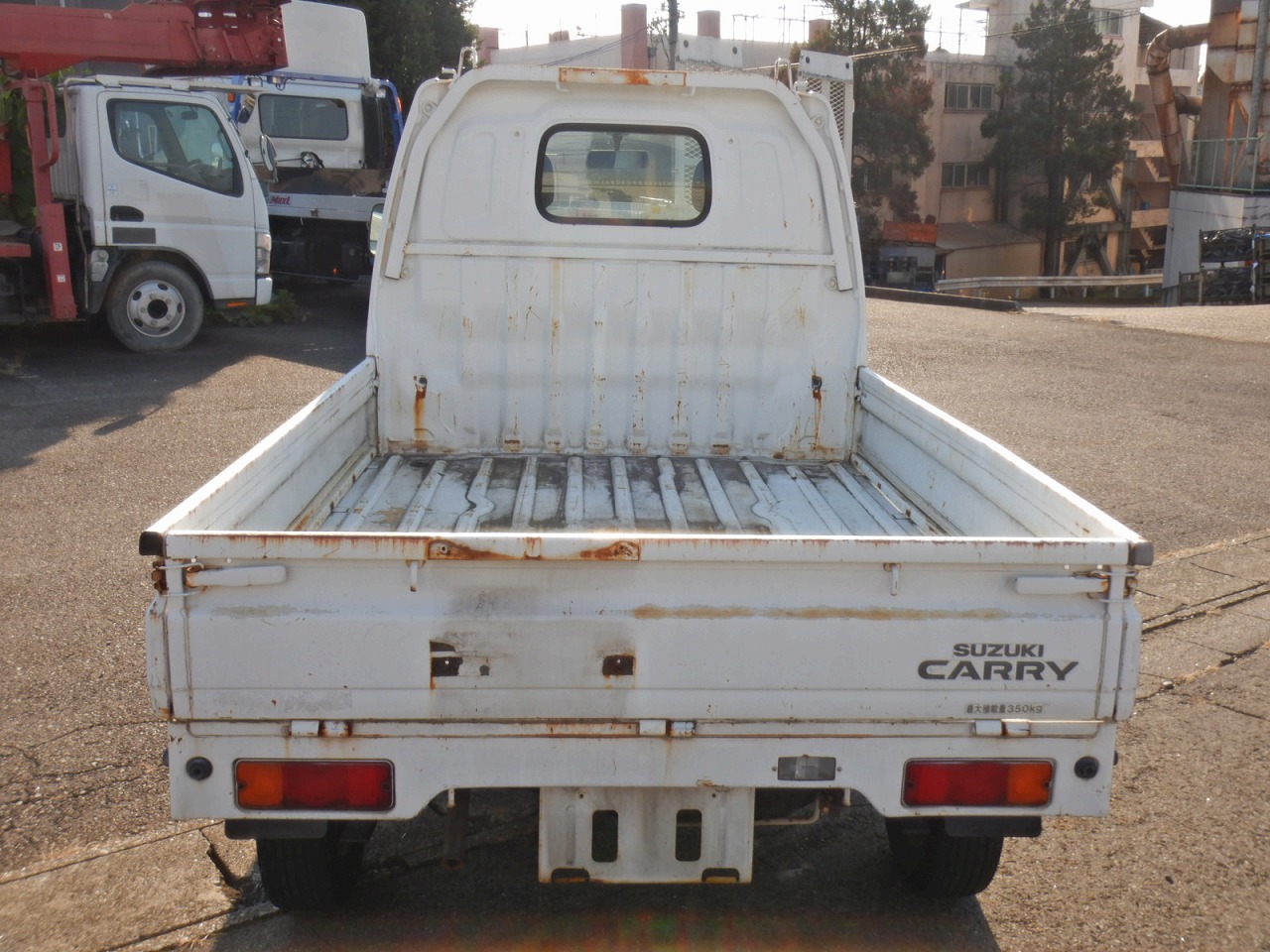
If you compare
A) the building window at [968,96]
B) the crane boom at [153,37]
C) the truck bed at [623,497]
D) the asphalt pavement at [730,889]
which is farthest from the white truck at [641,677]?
the building window at [968,96]

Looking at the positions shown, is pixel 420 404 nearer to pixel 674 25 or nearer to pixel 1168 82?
pixel 674 25

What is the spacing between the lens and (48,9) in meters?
11.0

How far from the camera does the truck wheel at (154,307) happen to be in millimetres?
11992

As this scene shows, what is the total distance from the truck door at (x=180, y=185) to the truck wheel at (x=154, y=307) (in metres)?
0.25

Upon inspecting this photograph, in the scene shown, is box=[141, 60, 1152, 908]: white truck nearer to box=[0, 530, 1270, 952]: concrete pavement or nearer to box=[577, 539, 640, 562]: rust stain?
box=[577, 539, 640, 562]: rust stain

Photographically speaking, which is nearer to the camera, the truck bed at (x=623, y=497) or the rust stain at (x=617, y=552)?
the rust stain at (x=617, y=552)

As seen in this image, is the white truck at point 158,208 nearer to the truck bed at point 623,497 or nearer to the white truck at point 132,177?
the white truck at point 132,177

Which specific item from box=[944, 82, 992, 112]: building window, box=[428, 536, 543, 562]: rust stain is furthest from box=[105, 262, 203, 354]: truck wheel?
box=[944, 82, 992, 112]: building window

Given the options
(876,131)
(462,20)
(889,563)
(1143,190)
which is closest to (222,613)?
(889,563)

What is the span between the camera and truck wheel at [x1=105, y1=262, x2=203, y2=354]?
1199 cm

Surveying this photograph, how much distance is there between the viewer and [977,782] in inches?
114

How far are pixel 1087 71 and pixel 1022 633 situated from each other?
40595 mm

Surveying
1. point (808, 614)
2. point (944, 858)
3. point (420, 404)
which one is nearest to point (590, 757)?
point (808, 614)

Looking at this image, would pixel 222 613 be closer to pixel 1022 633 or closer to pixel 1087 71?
pixel 1022 633
